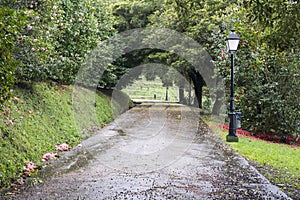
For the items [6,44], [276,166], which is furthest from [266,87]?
[6,44]

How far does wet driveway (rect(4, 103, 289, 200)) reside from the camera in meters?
5.74

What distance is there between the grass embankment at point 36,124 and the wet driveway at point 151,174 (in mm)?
551

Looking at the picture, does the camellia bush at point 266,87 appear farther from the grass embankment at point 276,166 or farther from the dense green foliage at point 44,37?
the dense green foliage at point 44,37

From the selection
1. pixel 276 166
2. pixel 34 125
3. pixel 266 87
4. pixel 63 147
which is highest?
pixel 266 87

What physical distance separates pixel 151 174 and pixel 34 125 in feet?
12.6

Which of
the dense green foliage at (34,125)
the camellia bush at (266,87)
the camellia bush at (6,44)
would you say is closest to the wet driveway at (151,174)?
the dense green foliage at (34,125)

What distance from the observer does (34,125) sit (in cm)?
915

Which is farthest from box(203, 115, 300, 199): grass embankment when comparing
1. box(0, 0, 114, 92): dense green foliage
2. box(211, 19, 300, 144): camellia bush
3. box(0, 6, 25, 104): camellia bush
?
box(0, 0, 114, 92): dense green foliage

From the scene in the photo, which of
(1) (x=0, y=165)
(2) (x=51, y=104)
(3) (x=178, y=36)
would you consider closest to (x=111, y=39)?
(3) (x=178, y=36)

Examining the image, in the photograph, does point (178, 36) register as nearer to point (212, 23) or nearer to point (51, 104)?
point (212, 23)

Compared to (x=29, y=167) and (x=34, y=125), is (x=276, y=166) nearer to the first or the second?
(x=29, y=167)

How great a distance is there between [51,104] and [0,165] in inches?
224

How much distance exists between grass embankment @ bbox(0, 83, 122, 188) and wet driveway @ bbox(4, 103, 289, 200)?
55 centimetres

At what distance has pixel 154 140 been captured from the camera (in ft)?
39.2
